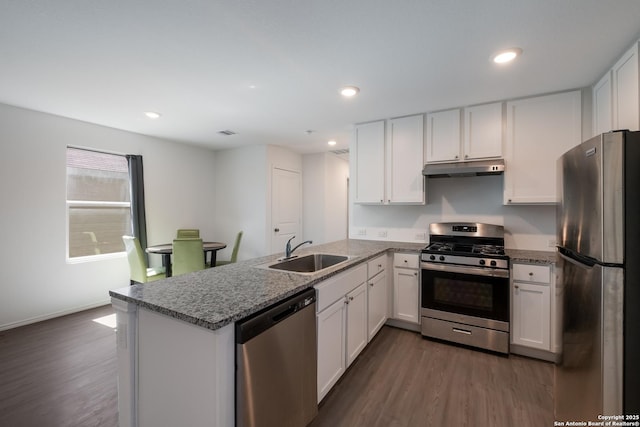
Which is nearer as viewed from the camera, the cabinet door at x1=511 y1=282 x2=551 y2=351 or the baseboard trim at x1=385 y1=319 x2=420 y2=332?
the cabinet door at x1=511 y1=282 x2=551 y2=351

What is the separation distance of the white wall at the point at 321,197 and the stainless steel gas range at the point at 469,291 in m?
2.74

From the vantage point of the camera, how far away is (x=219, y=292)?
1433mm

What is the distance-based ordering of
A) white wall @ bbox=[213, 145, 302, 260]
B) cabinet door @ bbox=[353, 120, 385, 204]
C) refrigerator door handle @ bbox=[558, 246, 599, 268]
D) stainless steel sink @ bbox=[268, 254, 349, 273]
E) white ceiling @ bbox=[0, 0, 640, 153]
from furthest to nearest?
1. white wall @ bbox=[213, 145, 302, 260]
2. cabinet door @ bbox=[353, 120, 385, 204]
3. stainless steel sink @ bbox=[268, 254, 349, 273]
4. white ceiling @ bbox=[0, 0, 640, 153]
5. refrigerator door handle @ bbox=[558, 246, 599, 268]

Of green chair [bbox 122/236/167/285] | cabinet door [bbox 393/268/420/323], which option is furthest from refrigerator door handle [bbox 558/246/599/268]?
green chair [bbox 122/236/167/285]

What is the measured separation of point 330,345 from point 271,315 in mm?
763

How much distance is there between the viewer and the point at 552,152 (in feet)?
8.45

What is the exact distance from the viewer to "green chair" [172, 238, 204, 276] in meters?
3.25

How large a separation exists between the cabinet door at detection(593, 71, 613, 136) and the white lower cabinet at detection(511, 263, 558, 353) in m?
1.25

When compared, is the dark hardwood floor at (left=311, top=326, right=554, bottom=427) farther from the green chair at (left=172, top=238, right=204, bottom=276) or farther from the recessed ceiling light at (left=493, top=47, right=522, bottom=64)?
the recessed ceiling light at (left=493, top=47, right=522, bottom=64)

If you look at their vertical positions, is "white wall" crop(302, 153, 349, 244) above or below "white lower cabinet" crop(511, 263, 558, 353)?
above

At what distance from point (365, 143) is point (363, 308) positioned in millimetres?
2079

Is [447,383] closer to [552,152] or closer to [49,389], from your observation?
[552,152]

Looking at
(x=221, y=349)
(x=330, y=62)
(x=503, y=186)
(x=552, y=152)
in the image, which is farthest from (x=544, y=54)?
(x=221, y=349)

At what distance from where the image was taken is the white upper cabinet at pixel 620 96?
5.94 ft
